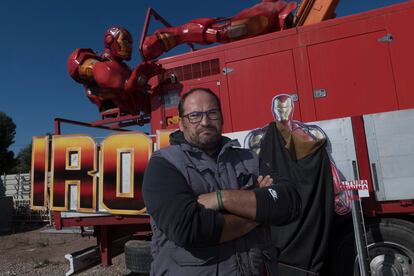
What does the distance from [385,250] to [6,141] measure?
4288 cm

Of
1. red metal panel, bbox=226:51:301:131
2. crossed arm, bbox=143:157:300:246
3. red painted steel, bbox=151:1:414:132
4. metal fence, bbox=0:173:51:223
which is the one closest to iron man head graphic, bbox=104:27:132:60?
red painted steel, bbox=151:1:414:132

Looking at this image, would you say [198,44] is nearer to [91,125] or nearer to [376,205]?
[91,125]

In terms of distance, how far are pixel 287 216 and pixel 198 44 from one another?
431cm

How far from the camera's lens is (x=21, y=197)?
19.9m

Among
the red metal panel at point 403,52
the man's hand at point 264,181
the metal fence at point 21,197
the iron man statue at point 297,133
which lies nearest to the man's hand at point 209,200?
the man's hand at point 264,181

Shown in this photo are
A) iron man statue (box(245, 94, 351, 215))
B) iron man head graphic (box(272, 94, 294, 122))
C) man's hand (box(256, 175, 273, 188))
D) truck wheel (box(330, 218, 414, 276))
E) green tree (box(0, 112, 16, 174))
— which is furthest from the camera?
green tree (box(0, 112, 16, 174))

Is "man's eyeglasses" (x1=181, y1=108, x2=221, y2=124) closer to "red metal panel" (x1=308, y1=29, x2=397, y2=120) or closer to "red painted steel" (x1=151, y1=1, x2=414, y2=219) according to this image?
"red painted steel" (x1=151, y1=1, x2=414, y2=219)

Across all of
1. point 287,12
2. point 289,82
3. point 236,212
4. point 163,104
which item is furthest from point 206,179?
point 287,12

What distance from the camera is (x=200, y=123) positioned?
1882mm

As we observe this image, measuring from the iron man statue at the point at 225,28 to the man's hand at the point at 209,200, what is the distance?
3.88 meters

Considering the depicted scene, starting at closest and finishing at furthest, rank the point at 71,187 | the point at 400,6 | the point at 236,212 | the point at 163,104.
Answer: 1. the point at 236,212
2. the point at 400,6
3. the point at 71,187
4. the point at 163,104

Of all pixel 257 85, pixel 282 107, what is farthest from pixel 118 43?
pixel 282 107

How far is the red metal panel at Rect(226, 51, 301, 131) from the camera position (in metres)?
4.61

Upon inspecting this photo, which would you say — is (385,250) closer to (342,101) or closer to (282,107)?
(342,101)
